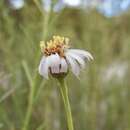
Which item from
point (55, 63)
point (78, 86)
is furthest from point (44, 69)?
point (78, 86)

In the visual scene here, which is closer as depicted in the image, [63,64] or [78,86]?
[63,64]

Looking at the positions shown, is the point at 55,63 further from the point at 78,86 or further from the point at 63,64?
the point at 78,86

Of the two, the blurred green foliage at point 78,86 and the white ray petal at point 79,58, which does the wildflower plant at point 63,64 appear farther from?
the blurred green foliage at point 78,86

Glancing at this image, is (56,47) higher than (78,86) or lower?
higher

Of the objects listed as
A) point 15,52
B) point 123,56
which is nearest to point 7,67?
point 15,52

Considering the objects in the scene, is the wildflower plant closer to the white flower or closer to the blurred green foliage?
the white flower

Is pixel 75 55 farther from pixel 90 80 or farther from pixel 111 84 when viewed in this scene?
pixel 111 84

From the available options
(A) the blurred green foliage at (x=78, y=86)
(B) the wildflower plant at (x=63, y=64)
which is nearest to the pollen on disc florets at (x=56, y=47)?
(B) the wildflower plant at (x=63, y=64)

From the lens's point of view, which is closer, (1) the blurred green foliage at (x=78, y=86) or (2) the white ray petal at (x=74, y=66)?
(2) the white ray petal at (x=74, y=66)
